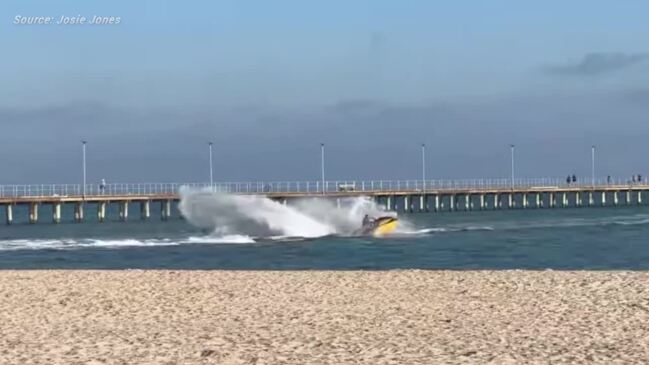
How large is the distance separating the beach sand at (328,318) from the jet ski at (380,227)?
26.7 m

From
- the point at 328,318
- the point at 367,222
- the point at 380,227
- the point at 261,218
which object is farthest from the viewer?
the point at 261,218

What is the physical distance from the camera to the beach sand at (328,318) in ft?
28.3

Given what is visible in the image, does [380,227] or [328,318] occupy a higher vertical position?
[328,318]

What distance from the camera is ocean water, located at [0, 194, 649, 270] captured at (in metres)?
28.1

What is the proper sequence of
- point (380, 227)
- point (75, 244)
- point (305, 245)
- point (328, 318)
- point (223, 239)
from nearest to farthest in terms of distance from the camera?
point (328, 318) → point (305, 245) → point (75, 244) → point (223, 239) → point (380, 227)

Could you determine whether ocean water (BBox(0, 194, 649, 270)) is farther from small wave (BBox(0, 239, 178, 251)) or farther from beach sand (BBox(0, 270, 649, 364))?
beach sand (BBox(0, 270, 649, 364))

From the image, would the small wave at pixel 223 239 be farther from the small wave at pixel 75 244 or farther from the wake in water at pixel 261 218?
the small wave at pixel 75 244

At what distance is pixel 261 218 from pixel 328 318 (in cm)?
3552

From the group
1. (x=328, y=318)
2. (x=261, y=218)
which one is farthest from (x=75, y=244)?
(x=328, y=318)

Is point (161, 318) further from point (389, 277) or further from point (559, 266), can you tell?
point (559, 266)

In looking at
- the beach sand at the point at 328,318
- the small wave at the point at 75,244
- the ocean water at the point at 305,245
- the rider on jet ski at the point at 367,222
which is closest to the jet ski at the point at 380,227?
the rider on jet ski at the point at 367,222

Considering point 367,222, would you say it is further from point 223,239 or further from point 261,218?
point 223,239

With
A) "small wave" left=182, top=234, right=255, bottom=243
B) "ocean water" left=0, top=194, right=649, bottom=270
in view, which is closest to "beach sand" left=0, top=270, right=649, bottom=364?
"ocean water" left=0, top=194, right=649, bottom=270

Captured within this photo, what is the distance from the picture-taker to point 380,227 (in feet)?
144
